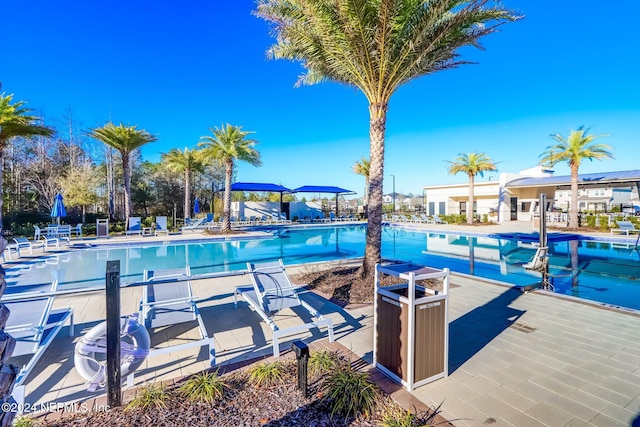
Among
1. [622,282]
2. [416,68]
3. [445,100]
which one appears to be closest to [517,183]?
[445,100]

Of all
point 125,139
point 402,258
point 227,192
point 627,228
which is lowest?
point 402,258

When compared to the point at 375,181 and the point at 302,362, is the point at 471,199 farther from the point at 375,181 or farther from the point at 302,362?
the point at 302,362

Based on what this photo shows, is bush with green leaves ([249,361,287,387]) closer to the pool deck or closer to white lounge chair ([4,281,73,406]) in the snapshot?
the pool deck

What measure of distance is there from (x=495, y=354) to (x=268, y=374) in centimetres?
256

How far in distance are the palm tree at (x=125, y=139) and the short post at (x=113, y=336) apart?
16519 millimetres

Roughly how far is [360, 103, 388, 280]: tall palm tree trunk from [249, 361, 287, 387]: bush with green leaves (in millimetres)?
3703

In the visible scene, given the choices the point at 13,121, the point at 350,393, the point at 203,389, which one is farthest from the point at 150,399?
the point at 13,121

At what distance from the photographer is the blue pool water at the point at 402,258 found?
759 cm

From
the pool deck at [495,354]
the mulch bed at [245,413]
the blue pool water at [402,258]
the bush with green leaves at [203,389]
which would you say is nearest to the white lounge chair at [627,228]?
the blue pool water at [402,258]

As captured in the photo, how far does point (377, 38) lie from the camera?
19.0ft

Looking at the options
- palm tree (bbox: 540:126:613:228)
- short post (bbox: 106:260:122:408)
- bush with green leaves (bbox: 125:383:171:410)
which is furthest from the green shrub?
palm tree (bbox: 540:126:613:228)

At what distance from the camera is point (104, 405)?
101 inches

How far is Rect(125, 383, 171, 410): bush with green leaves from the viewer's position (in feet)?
8.11

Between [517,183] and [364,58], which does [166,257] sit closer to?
[364,58]
